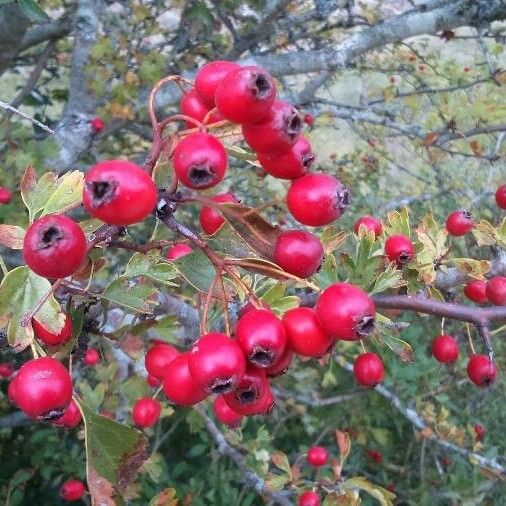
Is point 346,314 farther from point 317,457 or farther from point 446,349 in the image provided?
point 317,457

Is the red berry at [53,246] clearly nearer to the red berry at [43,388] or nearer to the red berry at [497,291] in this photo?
the red berry at [43,388]

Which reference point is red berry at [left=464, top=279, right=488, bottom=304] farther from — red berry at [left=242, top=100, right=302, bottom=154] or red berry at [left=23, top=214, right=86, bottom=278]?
red berry at [left=23, top=214, right=86, bottom=278]

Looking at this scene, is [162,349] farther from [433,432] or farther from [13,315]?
[433,432]

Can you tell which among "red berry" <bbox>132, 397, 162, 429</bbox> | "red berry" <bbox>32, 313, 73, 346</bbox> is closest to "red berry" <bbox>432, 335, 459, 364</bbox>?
"red berry" <bbox>132, 397, 162, 429</bbox>

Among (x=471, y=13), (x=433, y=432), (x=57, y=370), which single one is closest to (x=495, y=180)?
(x=471, y=13)

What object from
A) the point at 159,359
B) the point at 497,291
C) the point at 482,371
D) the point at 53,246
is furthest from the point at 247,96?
the point at 482,371

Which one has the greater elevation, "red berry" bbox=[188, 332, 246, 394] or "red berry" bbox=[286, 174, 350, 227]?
"red berry" bbox=[286, 174, 350, 227]

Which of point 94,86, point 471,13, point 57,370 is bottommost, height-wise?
point 471,13

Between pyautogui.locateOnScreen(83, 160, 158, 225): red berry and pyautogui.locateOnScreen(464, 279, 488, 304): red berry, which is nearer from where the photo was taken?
pyautogui.locateOnScreen(83, 160, 158, 225): red berry
